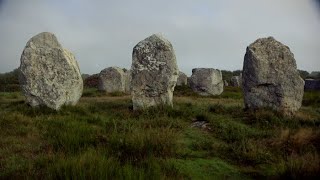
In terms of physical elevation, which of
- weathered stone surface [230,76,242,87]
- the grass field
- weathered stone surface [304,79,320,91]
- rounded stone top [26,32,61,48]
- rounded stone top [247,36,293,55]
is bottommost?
the grass field

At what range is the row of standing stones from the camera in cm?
1745

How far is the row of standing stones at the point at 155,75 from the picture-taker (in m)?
17.5

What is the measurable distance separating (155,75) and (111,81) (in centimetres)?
1522

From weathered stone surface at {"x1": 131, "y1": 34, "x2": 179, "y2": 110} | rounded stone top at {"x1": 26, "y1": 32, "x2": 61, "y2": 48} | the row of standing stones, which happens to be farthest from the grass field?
rounded stone top at {"x1": 26, "y1": 32, "x2": 61, "y2": 48}

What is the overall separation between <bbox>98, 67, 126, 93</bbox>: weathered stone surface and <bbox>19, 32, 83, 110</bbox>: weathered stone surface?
13969mm

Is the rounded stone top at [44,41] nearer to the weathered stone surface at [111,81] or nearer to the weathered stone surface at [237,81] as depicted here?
the weathered stone surface at [111,81]

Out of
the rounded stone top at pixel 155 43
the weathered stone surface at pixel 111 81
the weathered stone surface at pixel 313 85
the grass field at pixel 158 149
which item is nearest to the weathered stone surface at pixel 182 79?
the weathered stone surface at pixel 313 85

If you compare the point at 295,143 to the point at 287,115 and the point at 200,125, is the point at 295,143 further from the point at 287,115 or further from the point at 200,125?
the point at 287,115

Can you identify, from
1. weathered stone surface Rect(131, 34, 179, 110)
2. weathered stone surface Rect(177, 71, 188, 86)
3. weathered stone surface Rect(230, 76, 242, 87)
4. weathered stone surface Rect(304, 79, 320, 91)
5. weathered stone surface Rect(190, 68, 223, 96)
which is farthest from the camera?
weathered stone surface Rect(230, 76, 242, 87)

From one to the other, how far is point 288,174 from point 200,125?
643 cm

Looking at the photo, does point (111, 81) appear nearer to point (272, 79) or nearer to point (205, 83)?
point (205, 83)

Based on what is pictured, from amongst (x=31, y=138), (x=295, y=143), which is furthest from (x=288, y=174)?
(x=31, y=138)

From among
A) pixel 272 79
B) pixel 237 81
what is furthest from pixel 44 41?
pixel 237 81

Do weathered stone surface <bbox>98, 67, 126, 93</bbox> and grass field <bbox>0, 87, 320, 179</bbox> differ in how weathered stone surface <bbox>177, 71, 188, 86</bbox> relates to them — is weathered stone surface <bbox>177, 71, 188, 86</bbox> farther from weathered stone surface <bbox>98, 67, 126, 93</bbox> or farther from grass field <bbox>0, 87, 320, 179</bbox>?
grass field <bbox>0, 87, 320, 179</bbox>
